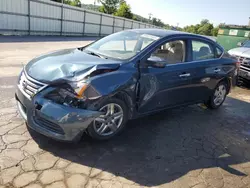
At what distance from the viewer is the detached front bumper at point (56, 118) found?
2.96 metres

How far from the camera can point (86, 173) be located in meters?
2.83

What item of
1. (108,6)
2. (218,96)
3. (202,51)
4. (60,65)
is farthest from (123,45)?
(108,6)

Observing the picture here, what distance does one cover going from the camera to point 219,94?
18.5 feet

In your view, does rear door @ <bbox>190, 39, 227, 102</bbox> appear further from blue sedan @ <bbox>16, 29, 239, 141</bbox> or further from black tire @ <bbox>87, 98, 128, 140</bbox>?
black tire @ <bbox>87, 98, 128, 140</bbox>

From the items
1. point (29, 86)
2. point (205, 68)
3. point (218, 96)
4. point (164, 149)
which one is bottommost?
point (164, 149)

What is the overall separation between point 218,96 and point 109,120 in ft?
10.6

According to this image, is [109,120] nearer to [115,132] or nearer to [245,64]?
[115,132]

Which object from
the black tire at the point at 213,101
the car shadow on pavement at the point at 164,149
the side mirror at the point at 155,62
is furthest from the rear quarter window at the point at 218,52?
the side mirror at the point at 155,62

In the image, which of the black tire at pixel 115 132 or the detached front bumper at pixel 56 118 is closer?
the detached front bumper at pixel 56 118

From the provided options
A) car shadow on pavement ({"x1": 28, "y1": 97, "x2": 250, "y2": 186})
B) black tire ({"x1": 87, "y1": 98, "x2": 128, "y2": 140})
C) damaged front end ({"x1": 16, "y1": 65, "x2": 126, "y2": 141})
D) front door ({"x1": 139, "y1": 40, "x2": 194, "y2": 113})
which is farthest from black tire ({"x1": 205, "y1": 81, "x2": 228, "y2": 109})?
damaged front end ({"x1": 16, "y1": 65, "x2": 126, "y2": 141})

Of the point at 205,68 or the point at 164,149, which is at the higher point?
the point at 205,68

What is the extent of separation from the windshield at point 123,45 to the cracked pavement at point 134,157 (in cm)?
125

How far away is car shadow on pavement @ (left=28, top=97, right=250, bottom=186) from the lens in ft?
10.0

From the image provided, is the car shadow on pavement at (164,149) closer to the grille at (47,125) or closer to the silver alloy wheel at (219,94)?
the grille at (47,125)
